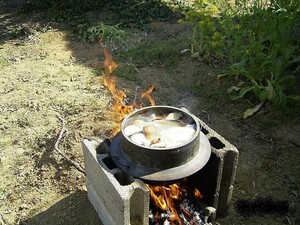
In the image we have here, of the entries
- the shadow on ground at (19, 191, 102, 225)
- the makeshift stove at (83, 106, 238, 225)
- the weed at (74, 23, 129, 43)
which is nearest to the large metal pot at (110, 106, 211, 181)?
the makeshift stove at (83, 106, 238, 225)

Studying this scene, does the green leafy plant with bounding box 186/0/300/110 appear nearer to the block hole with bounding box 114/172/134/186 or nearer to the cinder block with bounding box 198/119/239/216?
the cinder block with bounding box 198/119/239/216

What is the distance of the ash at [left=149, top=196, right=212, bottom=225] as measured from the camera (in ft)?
10.2

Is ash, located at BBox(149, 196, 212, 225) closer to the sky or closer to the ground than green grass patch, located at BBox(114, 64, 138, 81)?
closer to the ground

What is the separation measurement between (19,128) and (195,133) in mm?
2482

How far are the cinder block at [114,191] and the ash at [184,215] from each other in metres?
0.28

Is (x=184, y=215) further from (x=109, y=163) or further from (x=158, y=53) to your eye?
(x=158, y=53)

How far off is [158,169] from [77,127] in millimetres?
1768

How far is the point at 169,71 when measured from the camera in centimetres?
557

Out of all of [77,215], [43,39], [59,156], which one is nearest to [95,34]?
[43,39]

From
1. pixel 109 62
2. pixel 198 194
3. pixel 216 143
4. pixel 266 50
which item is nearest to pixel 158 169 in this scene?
pixel 216 143

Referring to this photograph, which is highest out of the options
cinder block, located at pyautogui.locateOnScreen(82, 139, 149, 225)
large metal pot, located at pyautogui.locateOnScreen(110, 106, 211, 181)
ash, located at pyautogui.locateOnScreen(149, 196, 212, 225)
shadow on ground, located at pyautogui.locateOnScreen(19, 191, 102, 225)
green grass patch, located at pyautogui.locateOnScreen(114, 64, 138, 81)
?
large metal pot, located at pyautogui.locateOnScreen(110, 106, 211, 181)

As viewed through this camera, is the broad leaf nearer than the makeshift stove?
No

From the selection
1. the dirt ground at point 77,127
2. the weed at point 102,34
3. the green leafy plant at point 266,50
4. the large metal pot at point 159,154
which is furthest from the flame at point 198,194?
the weed at point 102,34

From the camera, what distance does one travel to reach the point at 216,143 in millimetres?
3141
